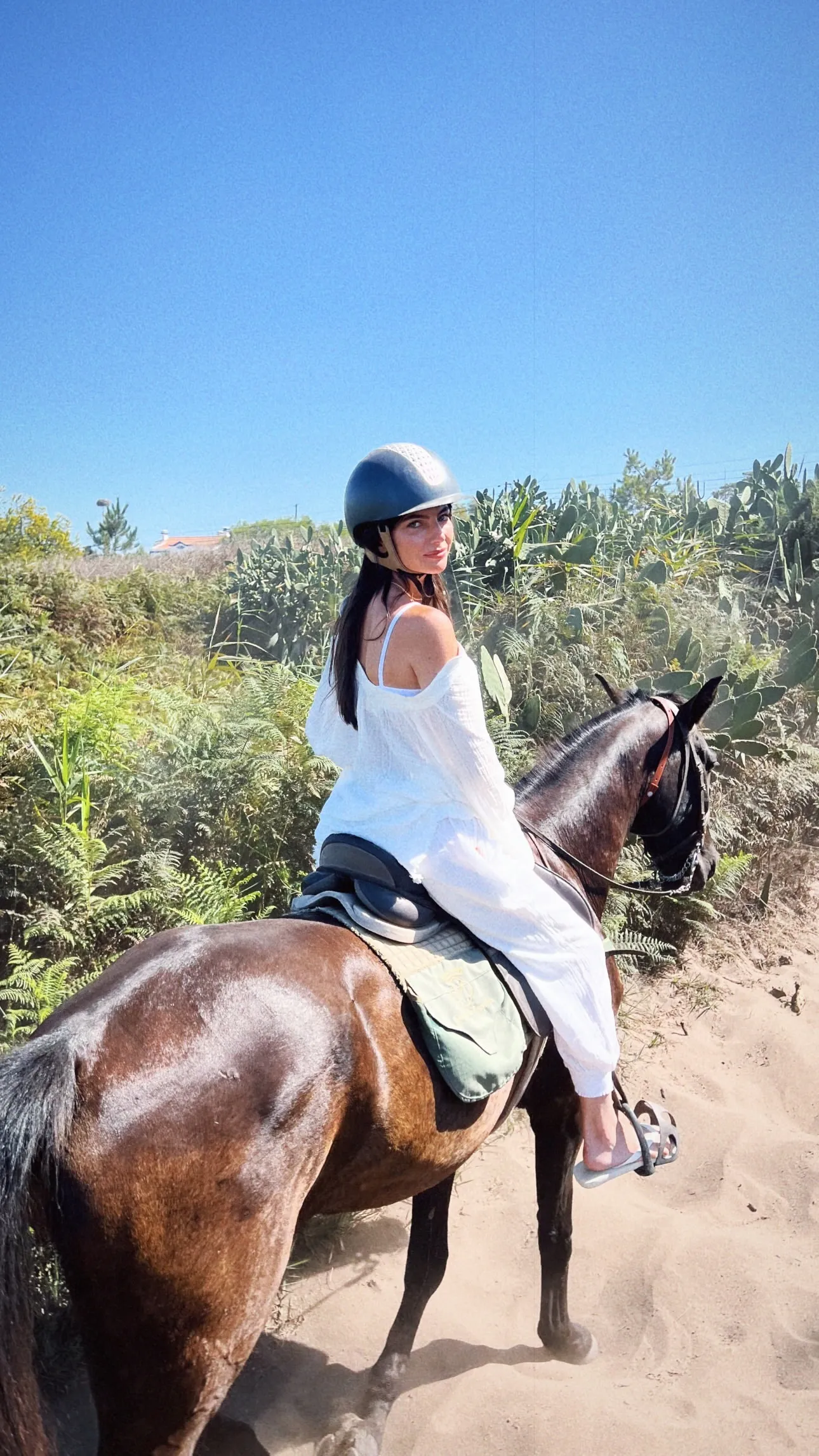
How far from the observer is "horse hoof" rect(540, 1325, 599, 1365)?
338 cm

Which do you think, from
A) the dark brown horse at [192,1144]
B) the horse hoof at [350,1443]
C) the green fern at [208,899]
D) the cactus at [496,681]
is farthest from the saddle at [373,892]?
the cactus at [496,681]

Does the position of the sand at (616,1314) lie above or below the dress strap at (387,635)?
below

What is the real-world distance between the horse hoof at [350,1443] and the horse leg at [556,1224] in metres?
0.75

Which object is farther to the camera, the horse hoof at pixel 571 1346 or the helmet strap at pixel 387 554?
the horse hoof at pixel 571 1346

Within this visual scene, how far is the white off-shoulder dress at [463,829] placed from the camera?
8.21 feet

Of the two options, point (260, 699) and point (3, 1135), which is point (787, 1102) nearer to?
point (260, 699)

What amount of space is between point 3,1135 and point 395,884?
112 cm

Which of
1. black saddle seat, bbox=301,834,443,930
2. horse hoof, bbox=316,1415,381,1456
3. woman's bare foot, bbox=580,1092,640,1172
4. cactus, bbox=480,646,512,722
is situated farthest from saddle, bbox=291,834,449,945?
cactus, bbox=480,646,512,722

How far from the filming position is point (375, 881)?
100 inches

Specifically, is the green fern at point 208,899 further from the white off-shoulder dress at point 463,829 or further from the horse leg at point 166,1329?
the horse leg at point 166,1329

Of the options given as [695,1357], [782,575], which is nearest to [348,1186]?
[695,1357]

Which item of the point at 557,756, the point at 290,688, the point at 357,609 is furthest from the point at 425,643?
the point at 290,688

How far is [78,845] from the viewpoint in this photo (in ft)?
14.0

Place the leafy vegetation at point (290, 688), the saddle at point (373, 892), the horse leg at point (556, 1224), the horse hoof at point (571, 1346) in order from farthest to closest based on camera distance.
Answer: the leafy vegetation at point (290, 688), the horse hoof at point (571, 1346), the horse leg at point (556, 1224), the saddle at point (373, 892)
